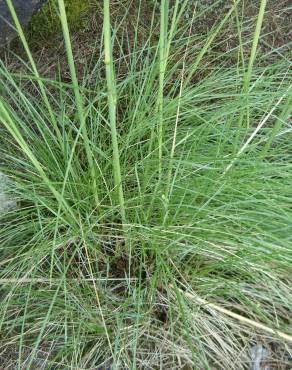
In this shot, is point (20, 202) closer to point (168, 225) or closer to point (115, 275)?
point (115, 275)

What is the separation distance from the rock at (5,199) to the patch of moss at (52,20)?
0.49 meters

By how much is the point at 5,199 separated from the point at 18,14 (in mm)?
518

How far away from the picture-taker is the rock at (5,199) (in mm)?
1234

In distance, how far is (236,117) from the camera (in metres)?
1.27

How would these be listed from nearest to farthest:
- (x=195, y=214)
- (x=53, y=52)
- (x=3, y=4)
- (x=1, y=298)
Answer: (x=195, y=214) → (x=1, y=298) → (x=3, y=4) → (x=53, y=52)

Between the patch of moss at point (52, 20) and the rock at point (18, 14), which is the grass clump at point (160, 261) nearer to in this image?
the rock at point (18, 14)

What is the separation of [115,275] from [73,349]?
0.65ft

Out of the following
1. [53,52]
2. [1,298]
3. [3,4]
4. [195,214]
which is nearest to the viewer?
[195,214]

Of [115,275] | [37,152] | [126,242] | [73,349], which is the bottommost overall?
[73,349]

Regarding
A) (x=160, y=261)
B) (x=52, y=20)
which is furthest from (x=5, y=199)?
(x=52, y=20)

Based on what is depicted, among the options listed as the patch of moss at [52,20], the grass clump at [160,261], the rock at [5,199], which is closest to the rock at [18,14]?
the patch of moss at [52,20]

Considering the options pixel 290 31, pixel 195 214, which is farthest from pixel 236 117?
pixel 290 31

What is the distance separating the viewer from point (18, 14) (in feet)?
4.43

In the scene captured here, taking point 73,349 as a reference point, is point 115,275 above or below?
above
